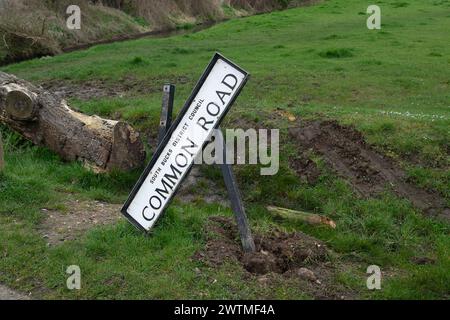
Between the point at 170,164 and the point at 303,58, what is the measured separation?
11.7 meters

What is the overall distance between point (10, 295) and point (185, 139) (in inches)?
86.0

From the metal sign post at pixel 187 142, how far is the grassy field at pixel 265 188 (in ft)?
1.24

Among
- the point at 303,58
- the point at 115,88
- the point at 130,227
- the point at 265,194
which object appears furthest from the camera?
the point at 303,58

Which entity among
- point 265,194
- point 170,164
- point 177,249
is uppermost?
point 170,164

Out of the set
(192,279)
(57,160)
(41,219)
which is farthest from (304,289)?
(57,160)

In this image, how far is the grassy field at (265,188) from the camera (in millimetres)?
Result: 5512

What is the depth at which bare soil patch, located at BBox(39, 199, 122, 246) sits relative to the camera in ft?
20.9

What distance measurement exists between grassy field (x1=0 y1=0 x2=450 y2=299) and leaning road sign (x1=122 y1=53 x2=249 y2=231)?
13.9 inches

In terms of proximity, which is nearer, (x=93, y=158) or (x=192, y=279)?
(x=192, y=279)

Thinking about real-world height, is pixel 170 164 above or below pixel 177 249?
above

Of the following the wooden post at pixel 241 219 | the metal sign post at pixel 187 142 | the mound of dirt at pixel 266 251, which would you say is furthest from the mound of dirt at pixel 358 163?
the metal sign post at pixel 187 142

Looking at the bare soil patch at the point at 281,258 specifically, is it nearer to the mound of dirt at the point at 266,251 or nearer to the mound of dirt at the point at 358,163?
the mound of dirt at the point at 266,251
